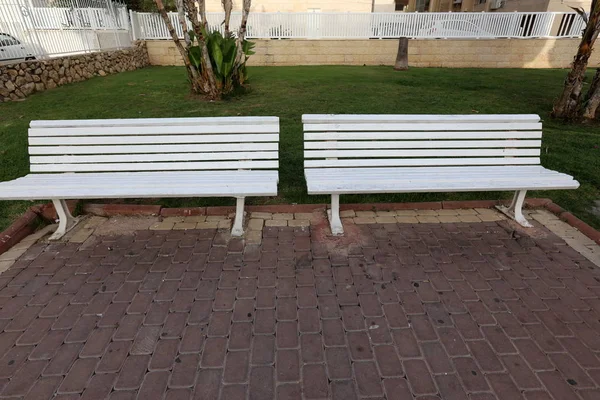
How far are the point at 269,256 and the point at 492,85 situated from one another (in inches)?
370

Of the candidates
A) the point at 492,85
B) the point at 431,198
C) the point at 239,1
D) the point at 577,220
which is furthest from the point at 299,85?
the point at 239,1

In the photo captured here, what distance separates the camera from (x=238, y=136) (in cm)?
333

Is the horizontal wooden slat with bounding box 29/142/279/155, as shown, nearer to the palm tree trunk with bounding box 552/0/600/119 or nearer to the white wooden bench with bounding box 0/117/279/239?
the white wooden bench with bounding box 0/117/279/239

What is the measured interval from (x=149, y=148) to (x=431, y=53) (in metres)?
14.3

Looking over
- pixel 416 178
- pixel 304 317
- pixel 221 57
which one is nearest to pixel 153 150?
pixel 304 317

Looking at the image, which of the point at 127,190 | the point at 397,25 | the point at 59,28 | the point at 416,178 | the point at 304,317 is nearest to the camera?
the point at 304,317

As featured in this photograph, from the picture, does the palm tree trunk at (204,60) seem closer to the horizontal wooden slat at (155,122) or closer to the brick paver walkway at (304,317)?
the horizontal wooden slat at (155,122)

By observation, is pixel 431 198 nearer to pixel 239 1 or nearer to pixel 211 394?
pixel 211 394

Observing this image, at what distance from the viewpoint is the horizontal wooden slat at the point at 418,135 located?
3359 mm

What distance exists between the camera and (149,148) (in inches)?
131

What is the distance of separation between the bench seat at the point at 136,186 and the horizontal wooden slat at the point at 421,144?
596 mm

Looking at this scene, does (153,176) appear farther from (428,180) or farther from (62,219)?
(428,180)

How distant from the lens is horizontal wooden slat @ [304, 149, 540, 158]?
340 cm

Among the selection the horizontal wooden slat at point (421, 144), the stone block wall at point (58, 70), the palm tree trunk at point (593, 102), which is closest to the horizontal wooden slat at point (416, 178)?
the horizontal wooden slat at point (421, 144)
